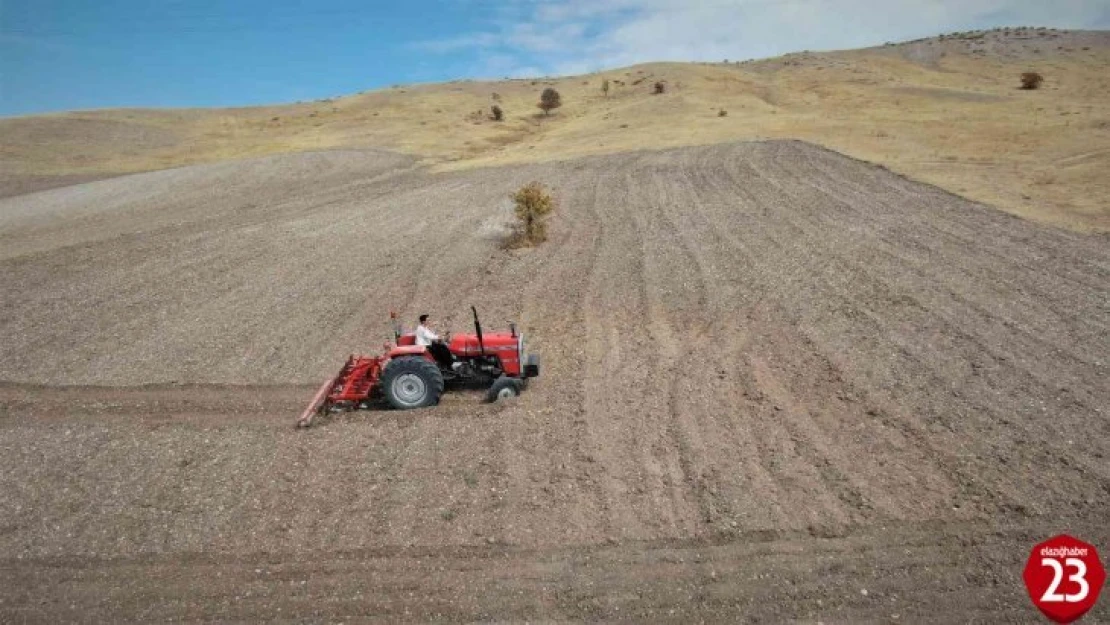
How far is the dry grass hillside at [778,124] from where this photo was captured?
77.8 feet

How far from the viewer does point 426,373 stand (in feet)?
32.5

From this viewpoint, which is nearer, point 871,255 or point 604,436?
point 604,436

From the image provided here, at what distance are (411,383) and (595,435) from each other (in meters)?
2.98

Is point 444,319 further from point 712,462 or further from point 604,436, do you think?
point 712,462

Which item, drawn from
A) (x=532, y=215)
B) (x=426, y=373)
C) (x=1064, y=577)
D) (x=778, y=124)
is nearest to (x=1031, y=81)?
(x=778, y=124)

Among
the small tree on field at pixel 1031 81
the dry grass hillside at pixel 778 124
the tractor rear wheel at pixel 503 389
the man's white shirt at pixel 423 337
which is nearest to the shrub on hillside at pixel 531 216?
the man's white shirt at pixel 423 337

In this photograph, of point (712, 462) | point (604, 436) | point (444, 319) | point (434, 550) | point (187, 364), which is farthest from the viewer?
point (444, 319)

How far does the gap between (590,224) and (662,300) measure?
719 centimetres

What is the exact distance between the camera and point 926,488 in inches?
300

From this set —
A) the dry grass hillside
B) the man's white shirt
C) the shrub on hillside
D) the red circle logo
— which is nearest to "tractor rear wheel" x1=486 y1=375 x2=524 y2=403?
the man's white shirt

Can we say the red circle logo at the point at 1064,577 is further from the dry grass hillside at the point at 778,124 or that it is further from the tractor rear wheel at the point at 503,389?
the dry grass hillside at the point at 778,124

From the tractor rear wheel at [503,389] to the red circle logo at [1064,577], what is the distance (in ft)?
21.7

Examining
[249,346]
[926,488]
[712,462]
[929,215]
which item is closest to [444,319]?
[249,346]

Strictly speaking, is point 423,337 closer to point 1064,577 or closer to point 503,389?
point 503,389
